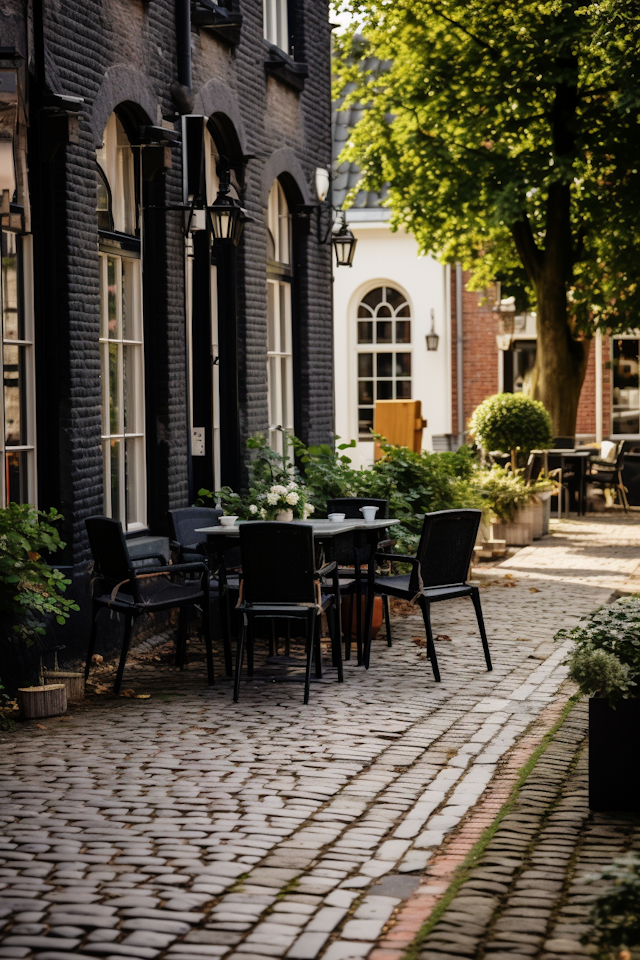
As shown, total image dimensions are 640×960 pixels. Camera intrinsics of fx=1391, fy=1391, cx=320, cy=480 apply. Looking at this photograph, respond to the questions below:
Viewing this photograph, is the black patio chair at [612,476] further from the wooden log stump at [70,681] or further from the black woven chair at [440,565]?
the wooden log stump at [70,681]

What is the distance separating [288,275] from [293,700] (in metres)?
6.65

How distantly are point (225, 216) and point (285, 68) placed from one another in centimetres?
300

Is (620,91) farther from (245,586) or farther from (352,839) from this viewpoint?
(352,839)

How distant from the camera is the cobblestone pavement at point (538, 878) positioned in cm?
407

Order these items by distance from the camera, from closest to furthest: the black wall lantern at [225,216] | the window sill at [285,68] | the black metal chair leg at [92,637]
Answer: the black metal chair leg at [92,637]
the black wall lantern at [225,216]
the window sill at [285,68]

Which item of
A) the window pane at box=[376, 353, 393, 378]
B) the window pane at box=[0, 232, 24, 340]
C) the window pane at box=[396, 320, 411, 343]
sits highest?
the window pane at box=[396, 320, 411, 343]

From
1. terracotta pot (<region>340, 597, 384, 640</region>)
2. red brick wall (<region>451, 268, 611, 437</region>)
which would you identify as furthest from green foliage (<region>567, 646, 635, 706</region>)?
red brick wall (<region>451, 268, 611, 437</region>)

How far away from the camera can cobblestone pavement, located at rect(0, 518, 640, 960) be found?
4250 millimetres

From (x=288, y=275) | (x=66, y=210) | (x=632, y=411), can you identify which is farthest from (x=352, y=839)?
(x=632, y=411)

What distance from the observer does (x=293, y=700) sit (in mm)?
7809

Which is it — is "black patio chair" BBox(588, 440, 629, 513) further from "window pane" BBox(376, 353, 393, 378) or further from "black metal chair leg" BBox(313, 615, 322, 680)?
"black metal chair leg" BBox(313, 615, 322, 680)

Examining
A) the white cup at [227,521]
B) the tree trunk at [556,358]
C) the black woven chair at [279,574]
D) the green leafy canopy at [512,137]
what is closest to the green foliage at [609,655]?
the black woven chair at [279,574]

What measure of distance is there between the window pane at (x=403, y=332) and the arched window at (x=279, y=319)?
53.8 ft

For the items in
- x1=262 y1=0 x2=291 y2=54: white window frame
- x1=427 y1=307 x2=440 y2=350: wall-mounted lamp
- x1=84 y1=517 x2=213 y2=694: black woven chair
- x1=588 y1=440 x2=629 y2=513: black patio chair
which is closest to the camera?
x1=84 y1=517 x2=213 y2=694: black woven chair
